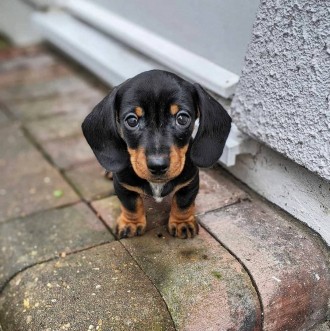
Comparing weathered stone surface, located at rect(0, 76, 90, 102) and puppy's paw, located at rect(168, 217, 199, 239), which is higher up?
puppy's paw, located at rect(168, 217, 199, 239)

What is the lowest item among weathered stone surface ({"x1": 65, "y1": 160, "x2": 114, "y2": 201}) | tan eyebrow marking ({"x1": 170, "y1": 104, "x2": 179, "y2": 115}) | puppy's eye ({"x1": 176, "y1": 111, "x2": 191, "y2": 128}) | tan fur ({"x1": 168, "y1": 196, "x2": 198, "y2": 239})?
weathered stone surface ({"x1": 65, "y1": 160, "x2": 114, "y2": 201})

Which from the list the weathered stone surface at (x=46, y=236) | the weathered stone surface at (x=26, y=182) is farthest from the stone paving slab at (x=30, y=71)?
the weathered stone surface at (x=46, y=236)

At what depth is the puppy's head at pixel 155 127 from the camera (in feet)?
6.38

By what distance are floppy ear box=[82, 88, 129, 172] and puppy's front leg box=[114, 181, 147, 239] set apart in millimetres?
196

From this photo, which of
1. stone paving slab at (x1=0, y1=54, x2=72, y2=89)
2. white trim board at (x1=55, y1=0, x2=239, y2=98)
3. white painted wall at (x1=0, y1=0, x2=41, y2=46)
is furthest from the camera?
white painted wall at (x1=0, y1=0, x2=41, y2=46)

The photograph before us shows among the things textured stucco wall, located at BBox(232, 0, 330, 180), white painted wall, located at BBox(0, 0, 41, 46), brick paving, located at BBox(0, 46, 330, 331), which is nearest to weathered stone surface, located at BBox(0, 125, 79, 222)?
brick paving, located at BBox(0, 46, 330, 331)

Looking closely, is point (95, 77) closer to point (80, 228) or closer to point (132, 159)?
point (80, 228)

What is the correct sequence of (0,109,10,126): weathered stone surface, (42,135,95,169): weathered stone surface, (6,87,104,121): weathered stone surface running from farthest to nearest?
(6,87,104,121): weathered stone surface → (0,109,10,126): weathered stone surface → (42,135,95,169): weathered stone surface

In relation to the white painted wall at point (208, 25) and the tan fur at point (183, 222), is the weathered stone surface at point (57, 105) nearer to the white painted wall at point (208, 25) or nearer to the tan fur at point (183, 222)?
the white painted wall at point (208, 25)

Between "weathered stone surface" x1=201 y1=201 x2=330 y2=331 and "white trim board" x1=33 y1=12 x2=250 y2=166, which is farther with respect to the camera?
"white trim board" x1=33 y1=12 x2=250 y2=166

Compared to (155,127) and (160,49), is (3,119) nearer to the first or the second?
(160,49)

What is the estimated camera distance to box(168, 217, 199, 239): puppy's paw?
7.68 ft

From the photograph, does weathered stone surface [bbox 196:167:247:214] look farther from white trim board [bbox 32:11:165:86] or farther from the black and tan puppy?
white trim board [bbox 32:11:165:86]

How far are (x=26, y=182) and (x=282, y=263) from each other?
5.98 ft
